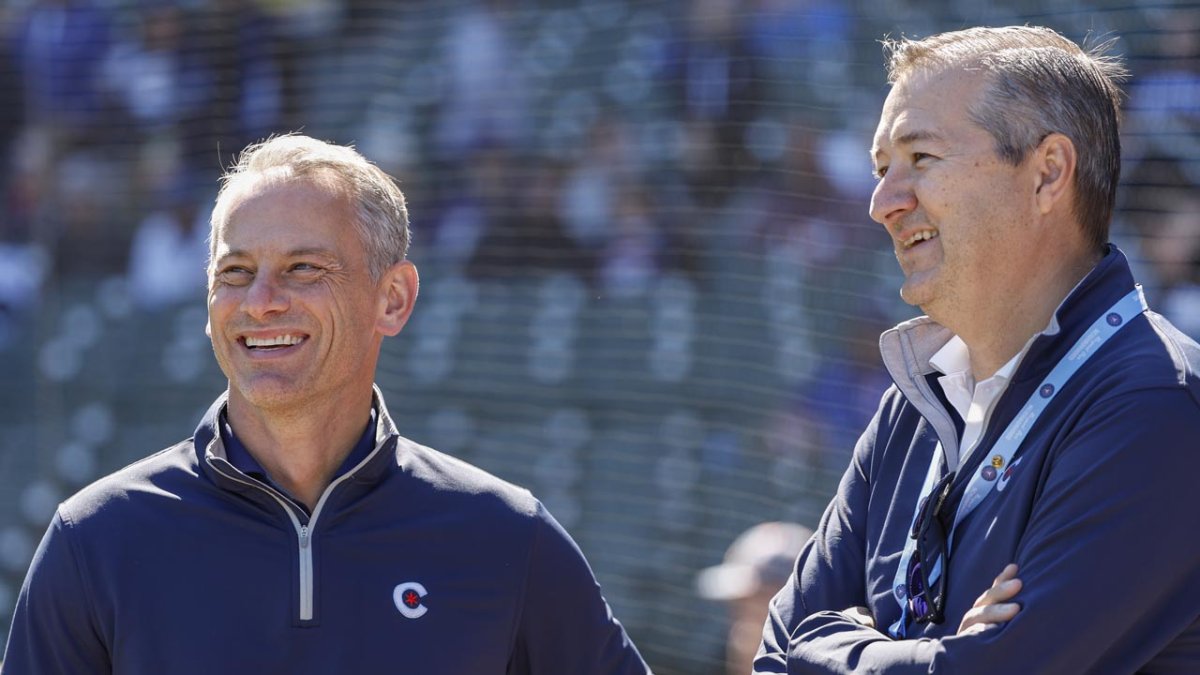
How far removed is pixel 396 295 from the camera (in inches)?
103

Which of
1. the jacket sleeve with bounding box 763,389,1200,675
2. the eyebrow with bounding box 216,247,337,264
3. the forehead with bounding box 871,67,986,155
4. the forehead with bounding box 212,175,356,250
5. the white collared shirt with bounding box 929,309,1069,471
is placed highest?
the forehead with bounding box 871,67,986,155

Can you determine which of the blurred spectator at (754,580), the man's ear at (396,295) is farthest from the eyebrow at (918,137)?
the blurred spectator at (754,580)

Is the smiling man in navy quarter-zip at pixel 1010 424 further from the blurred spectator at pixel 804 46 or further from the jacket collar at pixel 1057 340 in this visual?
the blurred spectator at pixel 804 46

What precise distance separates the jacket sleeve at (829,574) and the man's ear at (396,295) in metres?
0.77

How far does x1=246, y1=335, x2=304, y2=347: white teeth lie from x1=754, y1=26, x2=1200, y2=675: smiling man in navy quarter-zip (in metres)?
0.88

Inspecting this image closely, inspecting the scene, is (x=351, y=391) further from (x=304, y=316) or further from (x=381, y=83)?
(x=381, y=83)

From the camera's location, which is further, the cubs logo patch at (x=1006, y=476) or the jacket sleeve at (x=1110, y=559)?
the cubs logo patch at (x=1006, y=476)

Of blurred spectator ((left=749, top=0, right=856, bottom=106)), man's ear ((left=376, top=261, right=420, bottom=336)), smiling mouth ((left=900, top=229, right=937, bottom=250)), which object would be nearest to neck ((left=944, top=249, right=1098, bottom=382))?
smiling mouth ((left=900, top=229, right=937, bottom=250))

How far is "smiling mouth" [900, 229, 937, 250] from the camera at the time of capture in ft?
7.89

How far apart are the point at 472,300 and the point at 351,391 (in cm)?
505

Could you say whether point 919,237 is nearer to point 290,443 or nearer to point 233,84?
point 290,443

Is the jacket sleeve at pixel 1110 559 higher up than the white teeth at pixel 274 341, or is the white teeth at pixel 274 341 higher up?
the white teeth at pixel 274 341

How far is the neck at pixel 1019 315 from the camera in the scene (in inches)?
92.6

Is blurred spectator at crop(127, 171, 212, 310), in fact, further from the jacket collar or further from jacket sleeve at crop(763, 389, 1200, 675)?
jacket sleeve at crop(763, 389, 1200, 675)
